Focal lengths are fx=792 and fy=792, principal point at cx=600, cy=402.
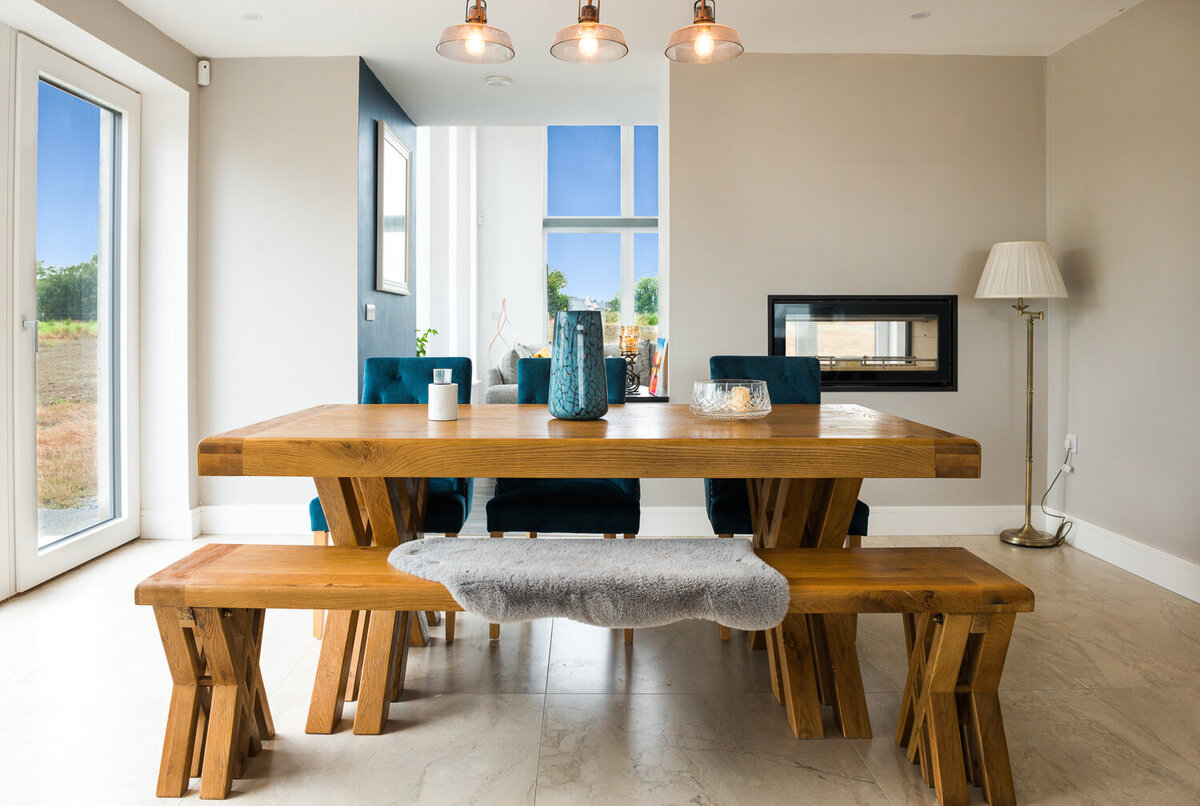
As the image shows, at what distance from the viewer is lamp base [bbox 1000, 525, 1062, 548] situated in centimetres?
378

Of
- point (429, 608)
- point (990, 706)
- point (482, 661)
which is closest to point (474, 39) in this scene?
point (429, 608)

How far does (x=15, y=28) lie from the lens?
2969 millimetres

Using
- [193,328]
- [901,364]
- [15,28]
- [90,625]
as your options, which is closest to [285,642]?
[90,625]

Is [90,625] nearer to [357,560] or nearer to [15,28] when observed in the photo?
[357,560]

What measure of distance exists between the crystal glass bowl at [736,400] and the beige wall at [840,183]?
73.7 inches

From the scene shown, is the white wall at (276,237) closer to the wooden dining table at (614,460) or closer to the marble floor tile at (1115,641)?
the wooden dining table at (614,460)

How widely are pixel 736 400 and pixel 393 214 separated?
315cm

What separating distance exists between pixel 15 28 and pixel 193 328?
1432 mm

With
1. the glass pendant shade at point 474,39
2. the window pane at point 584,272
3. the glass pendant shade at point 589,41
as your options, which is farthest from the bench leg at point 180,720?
the window pane at point 584,272

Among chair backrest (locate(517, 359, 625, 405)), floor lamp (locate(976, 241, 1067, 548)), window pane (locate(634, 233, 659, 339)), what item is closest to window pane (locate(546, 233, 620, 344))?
window pane (locate(634, 233, 659, 339))

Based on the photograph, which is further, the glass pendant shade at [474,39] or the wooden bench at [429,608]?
the glass pendant shade at [474,39]

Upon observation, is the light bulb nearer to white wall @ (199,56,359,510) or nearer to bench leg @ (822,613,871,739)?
bench leg @ (822,613,871,739)

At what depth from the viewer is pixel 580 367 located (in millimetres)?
2008

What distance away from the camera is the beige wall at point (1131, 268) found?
3.10 meters
